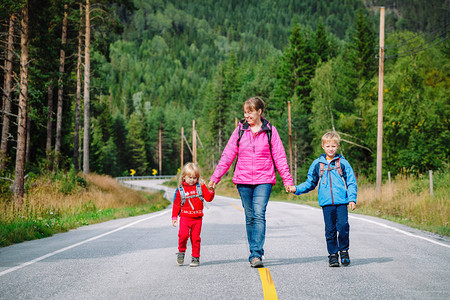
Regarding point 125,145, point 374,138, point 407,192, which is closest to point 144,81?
point 125,145

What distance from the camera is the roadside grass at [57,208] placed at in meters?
10.3

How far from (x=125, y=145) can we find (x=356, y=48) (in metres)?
60.1

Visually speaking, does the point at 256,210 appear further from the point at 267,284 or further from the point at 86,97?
the point at 86,97

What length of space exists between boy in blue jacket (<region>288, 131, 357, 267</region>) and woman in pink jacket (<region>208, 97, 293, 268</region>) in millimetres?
380

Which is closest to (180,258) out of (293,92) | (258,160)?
(258,160)

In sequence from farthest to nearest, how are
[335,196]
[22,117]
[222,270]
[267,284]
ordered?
[22,117]
[335,196]
[222,270]
[267,284]

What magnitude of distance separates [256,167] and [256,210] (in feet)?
1.97

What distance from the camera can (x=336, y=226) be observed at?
6059 millimetres

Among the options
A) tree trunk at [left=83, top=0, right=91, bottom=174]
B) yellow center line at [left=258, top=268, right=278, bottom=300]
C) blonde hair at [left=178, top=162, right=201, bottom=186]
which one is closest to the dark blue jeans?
yellow center line at [left=258, top=268, right=278, bottom=300]

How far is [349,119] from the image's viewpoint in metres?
39.2

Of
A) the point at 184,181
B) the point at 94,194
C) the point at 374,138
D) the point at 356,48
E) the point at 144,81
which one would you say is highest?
the point at 144,81

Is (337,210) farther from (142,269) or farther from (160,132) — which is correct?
(160,132)

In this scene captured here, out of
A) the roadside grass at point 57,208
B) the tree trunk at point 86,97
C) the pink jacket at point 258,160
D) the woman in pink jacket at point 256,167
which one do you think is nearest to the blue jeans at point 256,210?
the woman in pink jacket at point 256,167

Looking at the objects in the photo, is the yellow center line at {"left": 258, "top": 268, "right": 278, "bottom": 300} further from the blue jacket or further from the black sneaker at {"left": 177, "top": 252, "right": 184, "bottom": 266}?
the blue jacket
